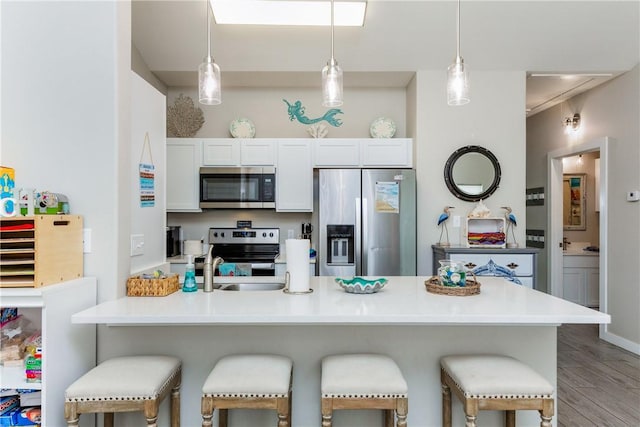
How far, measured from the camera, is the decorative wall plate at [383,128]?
4.36m

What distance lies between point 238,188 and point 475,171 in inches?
96.3

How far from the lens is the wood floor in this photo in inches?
103

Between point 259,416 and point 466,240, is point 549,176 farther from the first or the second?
point 259,416

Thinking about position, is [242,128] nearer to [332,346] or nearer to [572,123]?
[332,346]

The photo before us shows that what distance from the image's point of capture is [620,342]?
409cm

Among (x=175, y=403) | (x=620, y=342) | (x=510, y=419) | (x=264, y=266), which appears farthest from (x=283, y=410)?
(x=620, y=342)

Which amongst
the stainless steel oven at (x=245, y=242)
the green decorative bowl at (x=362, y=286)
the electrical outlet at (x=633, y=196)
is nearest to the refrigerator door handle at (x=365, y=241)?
the stainless steel oven at (x=245, y=242)

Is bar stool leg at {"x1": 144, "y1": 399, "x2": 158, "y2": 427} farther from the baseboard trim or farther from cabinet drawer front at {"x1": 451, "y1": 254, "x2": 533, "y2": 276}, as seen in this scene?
the baseboard trim

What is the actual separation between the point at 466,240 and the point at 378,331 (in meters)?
2.40

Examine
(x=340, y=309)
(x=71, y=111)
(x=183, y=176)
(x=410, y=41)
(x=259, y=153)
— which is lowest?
(x=340, y=309)

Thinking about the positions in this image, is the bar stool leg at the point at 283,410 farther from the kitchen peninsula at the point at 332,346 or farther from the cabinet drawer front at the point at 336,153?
the cabinet drawer front at the point at 336,153

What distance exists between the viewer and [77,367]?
6.08ft

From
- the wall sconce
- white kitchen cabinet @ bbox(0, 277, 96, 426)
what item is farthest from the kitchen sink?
the wall sconce

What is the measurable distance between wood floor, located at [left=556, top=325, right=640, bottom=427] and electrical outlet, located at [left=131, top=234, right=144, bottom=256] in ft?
9.01
